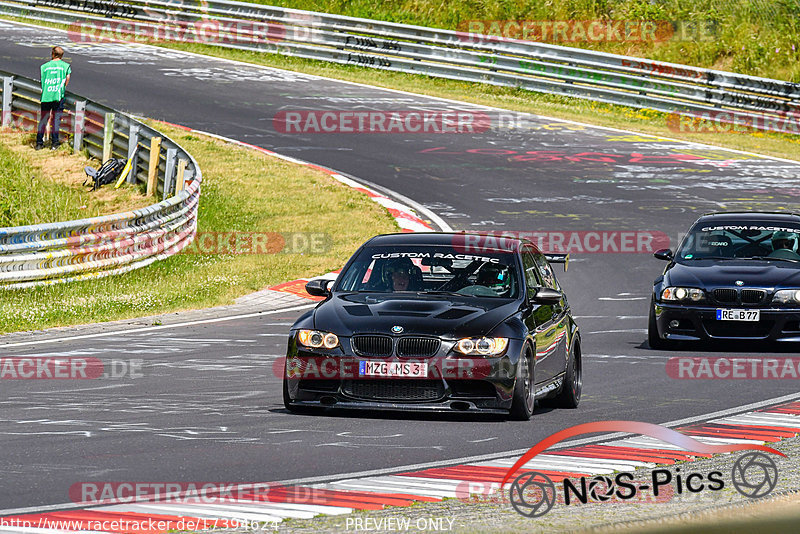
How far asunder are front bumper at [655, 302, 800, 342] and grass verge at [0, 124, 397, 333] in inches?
249

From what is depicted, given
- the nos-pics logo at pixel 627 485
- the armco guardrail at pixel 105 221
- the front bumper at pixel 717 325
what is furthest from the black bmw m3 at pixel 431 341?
the armco guardrail at pixel 105 221

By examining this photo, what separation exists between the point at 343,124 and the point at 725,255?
17.7 m

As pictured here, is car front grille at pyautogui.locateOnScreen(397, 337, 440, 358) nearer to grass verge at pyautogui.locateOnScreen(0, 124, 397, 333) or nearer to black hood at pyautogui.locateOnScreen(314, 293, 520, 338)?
black hood at pyautogui.locateOnScreen(314, 293, 520, 338)

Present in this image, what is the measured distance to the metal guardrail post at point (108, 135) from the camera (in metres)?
27.1

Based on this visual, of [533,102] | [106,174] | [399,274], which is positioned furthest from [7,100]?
[399,274]

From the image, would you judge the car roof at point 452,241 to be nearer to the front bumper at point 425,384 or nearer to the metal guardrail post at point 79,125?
the front bumper at point 425,384

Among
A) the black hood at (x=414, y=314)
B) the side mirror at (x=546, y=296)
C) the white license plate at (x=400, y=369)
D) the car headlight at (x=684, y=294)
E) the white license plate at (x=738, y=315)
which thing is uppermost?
the side mirror at (x=546, y=296)

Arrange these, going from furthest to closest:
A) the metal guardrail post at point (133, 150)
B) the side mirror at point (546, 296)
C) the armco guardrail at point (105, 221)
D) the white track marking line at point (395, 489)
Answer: the metal guardrail post at point (133, 150), the armco guardrail at point (105, 221), the side mirror at point (546, 296), the white track marking line at point (395, 489)

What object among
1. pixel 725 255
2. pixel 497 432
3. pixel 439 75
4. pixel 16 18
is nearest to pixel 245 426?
pixel 497 432

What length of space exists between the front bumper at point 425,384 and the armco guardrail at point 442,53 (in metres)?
23.0

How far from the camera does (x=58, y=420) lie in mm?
9938

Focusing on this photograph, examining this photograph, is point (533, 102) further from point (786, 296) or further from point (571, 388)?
point (571, 388)

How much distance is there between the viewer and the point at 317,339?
402 inches

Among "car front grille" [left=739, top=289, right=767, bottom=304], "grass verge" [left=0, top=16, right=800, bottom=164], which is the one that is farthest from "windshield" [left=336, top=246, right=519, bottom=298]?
"grass verge" [left=0, top=16, right=800, bottom=164]
